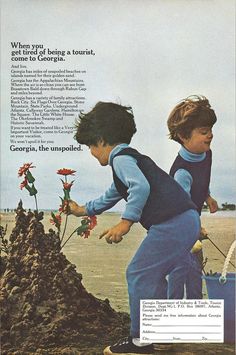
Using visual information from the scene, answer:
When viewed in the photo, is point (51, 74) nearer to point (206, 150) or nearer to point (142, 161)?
point (142, 161)

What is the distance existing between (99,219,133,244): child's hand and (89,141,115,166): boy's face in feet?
0.47

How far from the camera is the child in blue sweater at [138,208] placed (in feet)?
4.50

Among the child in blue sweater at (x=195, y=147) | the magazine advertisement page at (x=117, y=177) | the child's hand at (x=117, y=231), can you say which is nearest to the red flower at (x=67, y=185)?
the magazine advertisement page at (x=117, y=177)

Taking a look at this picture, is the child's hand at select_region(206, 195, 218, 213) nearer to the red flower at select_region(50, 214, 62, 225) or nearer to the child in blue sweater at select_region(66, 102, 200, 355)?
the child in blue sweater at select_region(66, 102, 200, 355)

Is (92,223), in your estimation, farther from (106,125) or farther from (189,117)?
(189,117)

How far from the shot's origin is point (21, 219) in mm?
1410

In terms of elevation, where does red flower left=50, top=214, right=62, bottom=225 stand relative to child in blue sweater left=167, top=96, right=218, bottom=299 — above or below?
below

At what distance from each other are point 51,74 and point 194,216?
1.53 feet

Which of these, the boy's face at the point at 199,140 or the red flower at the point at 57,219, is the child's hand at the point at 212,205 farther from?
the red flower at the point at 57,219

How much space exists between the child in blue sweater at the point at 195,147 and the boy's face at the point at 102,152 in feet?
0.49

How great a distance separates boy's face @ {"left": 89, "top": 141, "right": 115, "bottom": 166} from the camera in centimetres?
141

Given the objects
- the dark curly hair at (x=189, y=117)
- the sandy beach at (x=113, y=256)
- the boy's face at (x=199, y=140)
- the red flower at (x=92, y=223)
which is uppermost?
the dark curly hair at (x=189, y=117)

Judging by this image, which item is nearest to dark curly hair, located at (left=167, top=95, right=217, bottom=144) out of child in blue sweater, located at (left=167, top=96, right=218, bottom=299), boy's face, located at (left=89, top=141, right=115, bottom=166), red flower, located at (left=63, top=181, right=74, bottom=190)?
child in blue sweater, located at (left=167, top=96, right=218, bottom=299)

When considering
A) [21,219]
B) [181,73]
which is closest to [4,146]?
[21,219]
